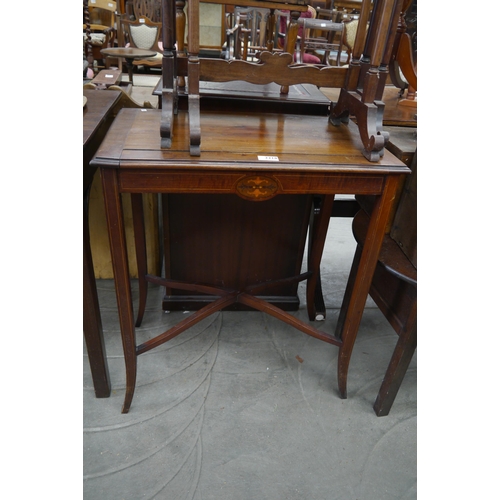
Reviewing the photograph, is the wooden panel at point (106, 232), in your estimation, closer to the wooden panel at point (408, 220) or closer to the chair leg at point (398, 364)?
the wooden panel at point (408, 220)

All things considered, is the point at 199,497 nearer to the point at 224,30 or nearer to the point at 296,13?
the point at 296,13

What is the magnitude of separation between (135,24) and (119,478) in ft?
20.0

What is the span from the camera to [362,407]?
5.25 feet

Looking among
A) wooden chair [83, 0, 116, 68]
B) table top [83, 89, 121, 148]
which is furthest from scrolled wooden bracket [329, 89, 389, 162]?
wooden chair [83, 0, 116, 68]

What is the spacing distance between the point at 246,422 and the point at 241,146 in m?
0.96

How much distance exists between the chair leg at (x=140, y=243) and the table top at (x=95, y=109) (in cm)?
33

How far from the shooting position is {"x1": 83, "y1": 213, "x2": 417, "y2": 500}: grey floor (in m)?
1.30

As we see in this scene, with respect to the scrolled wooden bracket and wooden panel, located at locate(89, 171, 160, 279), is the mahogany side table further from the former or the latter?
wooden panel, located at locate(89, 171, 160, 279)

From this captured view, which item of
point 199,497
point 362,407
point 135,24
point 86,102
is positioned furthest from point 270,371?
point 135,24

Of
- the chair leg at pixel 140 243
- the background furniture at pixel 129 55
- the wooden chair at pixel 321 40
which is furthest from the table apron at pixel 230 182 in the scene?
the background furniture at pixel 129 55

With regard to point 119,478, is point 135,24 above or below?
above

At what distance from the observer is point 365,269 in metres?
1.33

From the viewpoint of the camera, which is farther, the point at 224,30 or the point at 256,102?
the point at 224,30

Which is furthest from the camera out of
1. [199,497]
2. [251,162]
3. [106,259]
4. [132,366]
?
[106,259]
